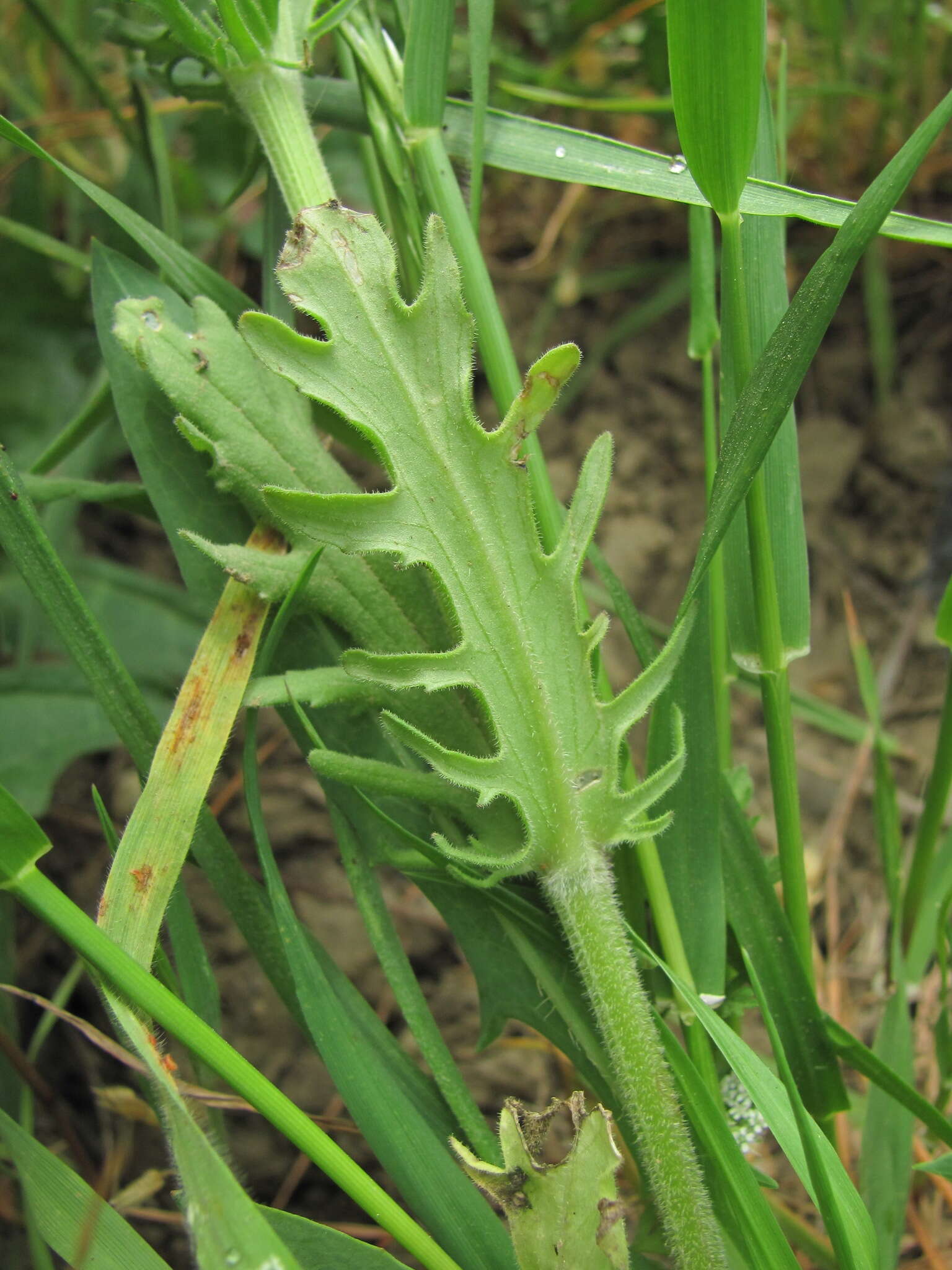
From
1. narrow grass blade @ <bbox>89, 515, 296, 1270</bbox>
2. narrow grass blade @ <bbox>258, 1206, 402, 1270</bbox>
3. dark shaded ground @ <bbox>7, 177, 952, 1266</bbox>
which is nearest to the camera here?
narrow grass blade @ <bbox>89, 515, 296, 1270</bbox>

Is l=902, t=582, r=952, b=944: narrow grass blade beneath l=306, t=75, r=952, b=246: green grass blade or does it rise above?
beneath

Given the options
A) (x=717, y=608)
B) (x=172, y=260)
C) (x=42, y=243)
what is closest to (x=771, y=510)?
(x=717, y=608)

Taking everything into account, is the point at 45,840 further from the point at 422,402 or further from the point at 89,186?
the point at 89,186

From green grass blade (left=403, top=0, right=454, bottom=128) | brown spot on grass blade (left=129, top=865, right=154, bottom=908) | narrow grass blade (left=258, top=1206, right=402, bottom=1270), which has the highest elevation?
green grass blade (left=403, top=0, right=454, bottom=128)

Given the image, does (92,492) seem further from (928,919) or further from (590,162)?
(928,919)

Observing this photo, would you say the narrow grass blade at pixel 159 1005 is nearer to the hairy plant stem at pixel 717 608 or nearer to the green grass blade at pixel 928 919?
the hairy plant stem at pixel 717 608

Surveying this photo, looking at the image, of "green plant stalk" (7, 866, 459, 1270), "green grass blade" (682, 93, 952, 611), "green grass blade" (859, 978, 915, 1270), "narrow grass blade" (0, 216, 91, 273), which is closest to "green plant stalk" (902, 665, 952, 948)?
"green grass blade" (859, 978, 915, 1270)

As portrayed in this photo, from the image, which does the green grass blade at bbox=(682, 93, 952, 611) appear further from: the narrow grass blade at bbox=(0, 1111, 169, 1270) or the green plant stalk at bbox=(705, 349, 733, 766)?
the narrow grass blade at bbox=(0, 1111, 169, 1270)

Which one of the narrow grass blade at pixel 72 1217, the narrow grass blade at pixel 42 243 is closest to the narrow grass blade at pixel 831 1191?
the narrow grass blade at pixel 72 1217
